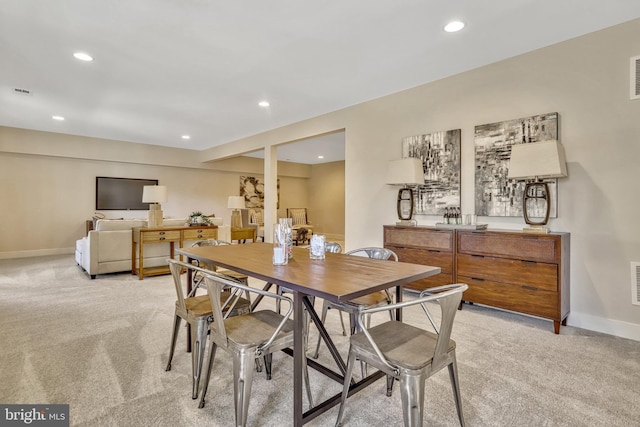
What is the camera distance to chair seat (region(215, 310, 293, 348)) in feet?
5.24

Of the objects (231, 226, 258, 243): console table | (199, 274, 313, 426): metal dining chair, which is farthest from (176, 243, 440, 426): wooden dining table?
(231, 226, 258, 243): console table

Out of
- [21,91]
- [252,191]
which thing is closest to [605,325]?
[21,91]

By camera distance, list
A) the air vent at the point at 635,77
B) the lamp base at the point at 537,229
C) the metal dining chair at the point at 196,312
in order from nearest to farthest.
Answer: the metal dining chair at the point at 196,312 < the air vent at the point at 635,77 < the lamp base at the point at 537,229

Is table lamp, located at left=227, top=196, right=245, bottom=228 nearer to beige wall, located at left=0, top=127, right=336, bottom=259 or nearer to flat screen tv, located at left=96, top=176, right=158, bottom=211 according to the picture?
beige wall, located at left=0, top=127, right=336, bottom=259

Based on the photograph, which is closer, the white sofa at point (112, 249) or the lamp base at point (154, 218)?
the white sofa at point (112, 249)

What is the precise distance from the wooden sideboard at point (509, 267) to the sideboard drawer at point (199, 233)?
3.52 m

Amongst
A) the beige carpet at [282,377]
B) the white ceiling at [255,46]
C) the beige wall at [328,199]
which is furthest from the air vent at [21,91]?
the beige wall at [328,199]

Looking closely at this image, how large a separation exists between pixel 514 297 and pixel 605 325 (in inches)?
28.9

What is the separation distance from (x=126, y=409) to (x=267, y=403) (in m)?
0.75

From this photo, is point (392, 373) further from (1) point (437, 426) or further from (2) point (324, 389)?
(2) point (324, 389)

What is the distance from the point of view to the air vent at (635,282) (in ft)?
8.84

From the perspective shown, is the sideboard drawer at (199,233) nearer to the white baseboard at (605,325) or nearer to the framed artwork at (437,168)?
the framed artwork at (437,168)

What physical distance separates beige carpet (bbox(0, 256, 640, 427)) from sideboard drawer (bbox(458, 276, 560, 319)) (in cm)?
17

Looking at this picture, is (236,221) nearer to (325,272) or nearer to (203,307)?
(203,307)
